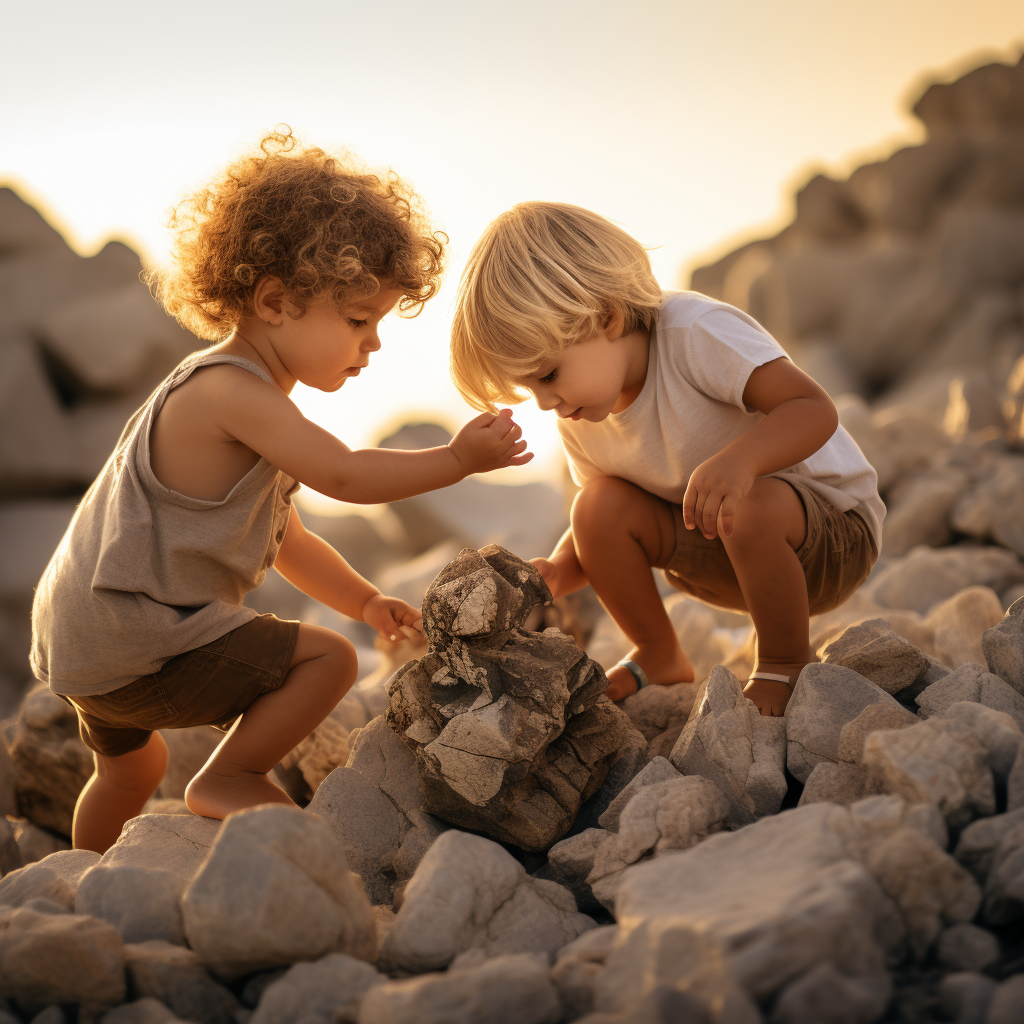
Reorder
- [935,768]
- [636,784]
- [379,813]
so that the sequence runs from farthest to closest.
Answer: [379,813] → [636,784] → [935,768]

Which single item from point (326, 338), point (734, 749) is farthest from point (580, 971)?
point (326, 338)

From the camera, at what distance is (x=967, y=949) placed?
1153 mm

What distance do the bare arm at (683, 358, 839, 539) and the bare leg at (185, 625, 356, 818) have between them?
848 mm

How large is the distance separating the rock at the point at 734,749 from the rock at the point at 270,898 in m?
0.73

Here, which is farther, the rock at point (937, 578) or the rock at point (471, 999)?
the rock at point (937, 578)

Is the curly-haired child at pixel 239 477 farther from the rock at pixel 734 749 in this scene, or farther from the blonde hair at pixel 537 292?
the rock at pixel 734 749

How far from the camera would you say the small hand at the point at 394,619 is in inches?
87.5

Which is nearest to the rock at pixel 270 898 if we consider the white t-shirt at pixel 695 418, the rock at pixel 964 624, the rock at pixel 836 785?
the rock at pixel 836 785

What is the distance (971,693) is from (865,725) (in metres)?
0.29

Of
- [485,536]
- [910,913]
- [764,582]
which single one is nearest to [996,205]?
[485,536]

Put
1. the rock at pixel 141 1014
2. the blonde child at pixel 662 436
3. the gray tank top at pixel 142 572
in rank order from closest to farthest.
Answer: the rock at pixel 141 1014 < the gray tank top at pixel 142 572 < the blonde child at pixel 662 436

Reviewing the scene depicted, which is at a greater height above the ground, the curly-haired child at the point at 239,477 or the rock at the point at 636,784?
the curly-haired child at the point at 239,477

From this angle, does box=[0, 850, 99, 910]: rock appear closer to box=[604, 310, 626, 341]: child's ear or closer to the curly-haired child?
the curly-haired child

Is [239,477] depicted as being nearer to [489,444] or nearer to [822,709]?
[489,444]
